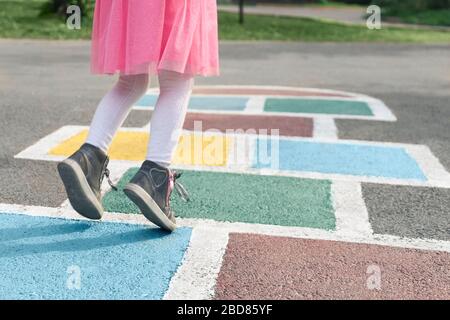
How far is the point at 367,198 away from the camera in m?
3.71

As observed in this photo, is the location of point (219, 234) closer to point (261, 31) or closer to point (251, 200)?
point (251, 200)

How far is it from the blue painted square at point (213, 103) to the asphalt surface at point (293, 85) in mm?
595

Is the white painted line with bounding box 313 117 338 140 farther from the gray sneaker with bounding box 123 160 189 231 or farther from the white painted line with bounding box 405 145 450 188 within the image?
the gray sneaker with bounding box 123 160 189 231

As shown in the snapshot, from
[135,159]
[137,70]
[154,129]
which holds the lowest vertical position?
[135,159]

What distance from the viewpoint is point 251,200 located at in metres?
3.57

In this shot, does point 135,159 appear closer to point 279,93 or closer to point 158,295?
point 158,295

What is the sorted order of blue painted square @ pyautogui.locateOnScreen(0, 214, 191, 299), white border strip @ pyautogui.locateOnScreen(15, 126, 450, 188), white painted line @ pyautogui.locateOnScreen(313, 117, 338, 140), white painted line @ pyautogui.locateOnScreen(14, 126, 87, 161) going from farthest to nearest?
white painted line @ pyautogui.locateOnScreen(313, 117, 338, 140) < white painted line @ pyautogui.locateOnScreen(14, 126, 87, 161) < white border strip @ pyautogui.locateOnScreen(15, 126, 450, 188) < blue painted square @ pyautogui.locateOnScreen(0, 214, 191, 299)

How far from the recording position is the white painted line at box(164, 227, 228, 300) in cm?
239

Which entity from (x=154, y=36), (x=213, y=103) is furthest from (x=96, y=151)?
(x=213, y=103)

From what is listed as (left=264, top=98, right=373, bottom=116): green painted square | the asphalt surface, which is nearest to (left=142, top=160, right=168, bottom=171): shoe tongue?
the asphalt surface

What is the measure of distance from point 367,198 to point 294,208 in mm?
535

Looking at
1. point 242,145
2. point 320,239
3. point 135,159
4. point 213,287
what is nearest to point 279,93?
point 242,145

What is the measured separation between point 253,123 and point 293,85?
9.79 ft

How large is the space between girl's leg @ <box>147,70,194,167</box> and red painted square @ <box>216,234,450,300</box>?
0.53m
